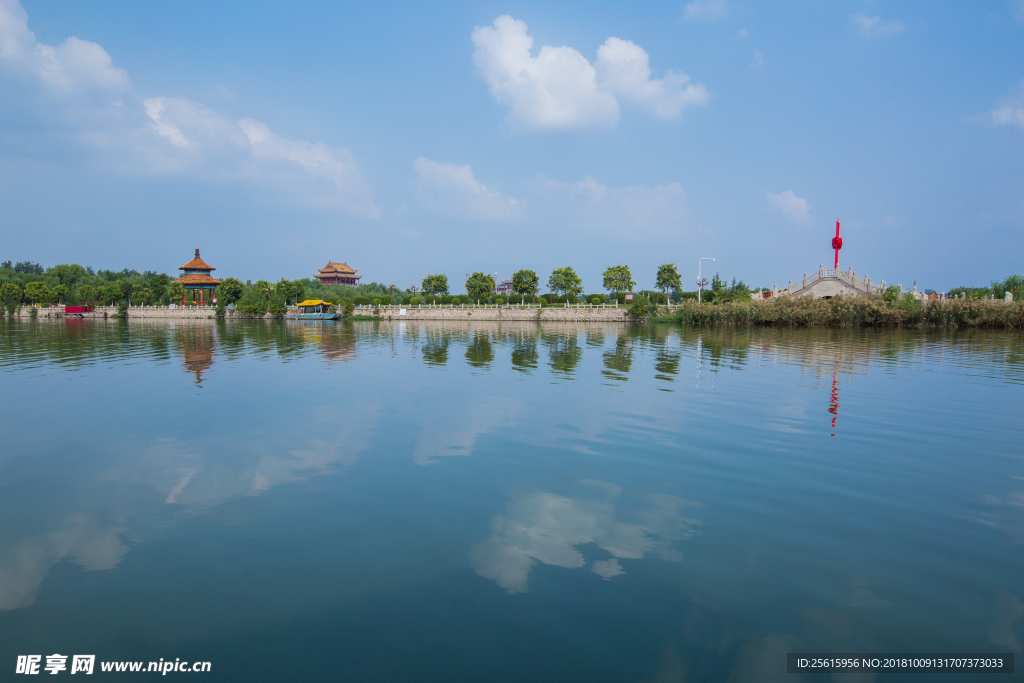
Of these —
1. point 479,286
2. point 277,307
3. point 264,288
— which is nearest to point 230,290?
point 264,288

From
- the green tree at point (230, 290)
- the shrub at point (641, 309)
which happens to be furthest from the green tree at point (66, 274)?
the shrub at point (641, 309)

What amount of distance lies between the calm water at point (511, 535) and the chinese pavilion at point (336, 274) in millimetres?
111009

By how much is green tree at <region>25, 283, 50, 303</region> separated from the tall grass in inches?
4164

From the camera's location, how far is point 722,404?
12.5 meters

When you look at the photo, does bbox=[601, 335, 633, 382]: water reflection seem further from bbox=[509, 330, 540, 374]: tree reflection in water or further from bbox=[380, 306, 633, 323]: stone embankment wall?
bbox=[380, 306, 633, 323]: stone embankment wall

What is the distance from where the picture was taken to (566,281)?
3317 inches

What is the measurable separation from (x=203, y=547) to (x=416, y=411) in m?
6.70

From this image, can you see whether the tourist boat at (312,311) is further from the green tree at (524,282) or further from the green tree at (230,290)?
the green tree at (524,282)

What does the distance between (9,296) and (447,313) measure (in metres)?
70.5

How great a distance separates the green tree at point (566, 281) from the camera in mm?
84062

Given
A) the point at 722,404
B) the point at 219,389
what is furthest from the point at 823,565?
the point at 219,389

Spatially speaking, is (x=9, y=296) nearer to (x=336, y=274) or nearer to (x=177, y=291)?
(x=177, y=291)

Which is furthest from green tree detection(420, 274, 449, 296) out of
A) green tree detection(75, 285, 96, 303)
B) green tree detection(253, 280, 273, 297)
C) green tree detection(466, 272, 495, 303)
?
green tree detection(75, 285, 96, 303)

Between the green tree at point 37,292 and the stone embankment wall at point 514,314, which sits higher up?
the green tree at point 37,292
